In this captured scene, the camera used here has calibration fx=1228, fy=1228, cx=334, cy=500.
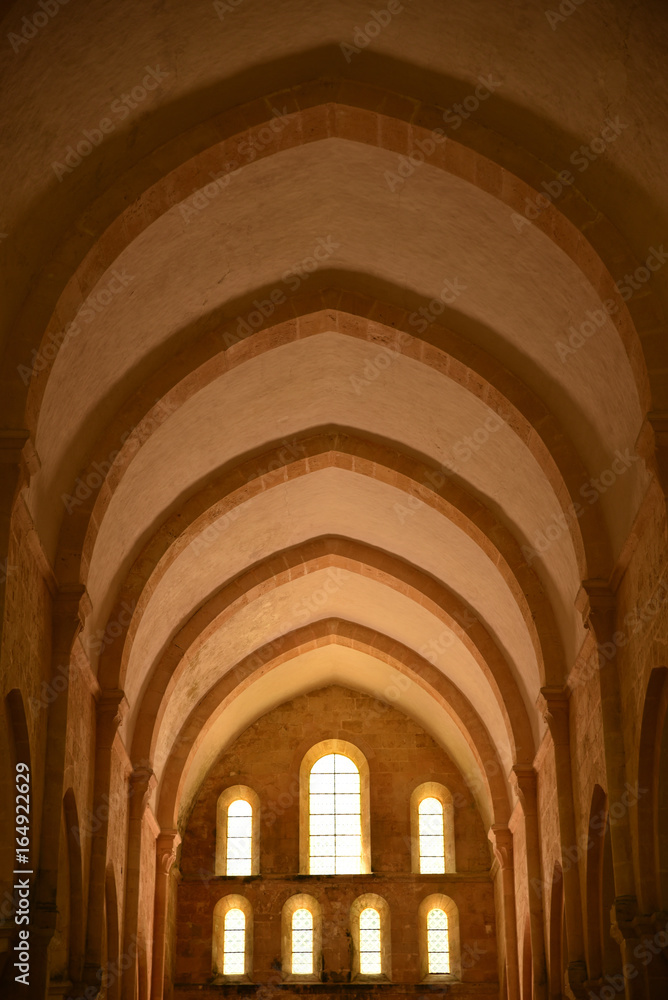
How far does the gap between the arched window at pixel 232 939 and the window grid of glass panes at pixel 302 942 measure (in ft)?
2.33

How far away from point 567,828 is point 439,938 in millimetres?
7901

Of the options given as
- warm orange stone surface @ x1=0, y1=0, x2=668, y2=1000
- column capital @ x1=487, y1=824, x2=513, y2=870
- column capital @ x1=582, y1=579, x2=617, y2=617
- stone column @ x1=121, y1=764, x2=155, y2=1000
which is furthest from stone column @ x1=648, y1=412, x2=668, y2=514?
column capital @ x1=487, y1=824, x2=513, y2=870

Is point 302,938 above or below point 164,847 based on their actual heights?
below

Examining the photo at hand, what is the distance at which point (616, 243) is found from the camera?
379 inches

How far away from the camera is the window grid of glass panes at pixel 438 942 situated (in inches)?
776

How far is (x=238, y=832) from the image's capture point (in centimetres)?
2075

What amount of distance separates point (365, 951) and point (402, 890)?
3.68 feet

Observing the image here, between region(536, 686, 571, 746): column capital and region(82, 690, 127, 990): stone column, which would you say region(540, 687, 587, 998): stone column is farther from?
region(82, 690, 127, 990): stone column

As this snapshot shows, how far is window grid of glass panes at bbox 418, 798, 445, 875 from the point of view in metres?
20.4

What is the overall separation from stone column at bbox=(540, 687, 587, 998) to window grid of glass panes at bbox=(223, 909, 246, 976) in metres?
7.98

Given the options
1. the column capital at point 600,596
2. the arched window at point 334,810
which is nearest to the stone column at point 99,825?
the column capital at point 600,596

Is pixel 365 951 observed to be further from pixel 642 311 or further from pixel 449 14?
pixel 449 14

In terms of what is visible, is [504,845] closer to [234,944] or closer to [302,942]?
[302,942]

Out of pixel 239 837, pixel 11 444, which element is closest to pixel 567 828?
pixel 11 444
